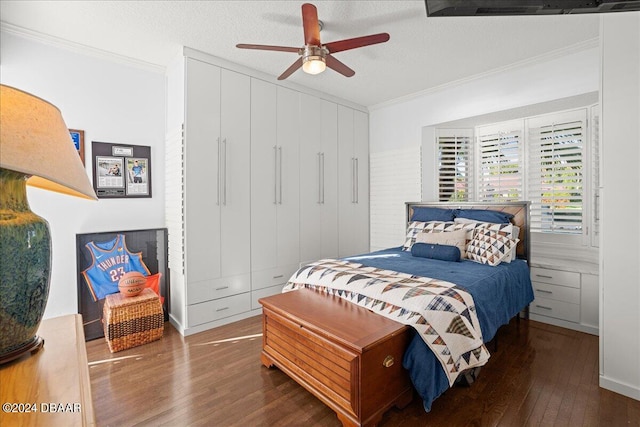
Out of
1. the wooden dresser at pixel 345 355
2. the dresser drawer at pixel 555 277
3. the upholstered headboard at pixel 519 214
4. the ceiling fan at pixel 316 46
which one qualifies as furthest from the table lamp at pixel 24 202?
the dresser drawer at pixel 555 277

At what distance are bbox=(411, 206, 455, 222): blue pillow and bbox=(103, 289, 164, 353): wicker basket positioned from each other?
3.06 metres

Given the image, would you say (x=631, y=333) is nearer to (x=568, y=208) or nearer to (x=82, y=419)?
(x=568, y=208)

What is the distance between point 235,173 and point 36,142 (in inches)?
105

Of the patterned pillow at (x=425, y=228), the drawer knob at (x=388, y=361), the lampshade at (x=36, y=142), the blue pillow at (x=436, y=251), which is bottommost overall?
the drawer knob at (x=388, y=361)

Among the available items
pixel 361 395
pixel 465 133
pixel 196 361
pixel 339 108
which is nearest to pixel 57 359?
pixel 361 395

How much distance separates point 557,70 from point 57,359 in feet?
14.2

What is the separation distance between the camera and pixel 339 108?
4449 millimetres

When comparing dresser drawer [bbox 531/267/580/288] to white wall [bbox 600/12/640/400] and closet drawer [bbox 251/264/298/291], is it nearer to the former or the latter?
white wall [bbox 600/12/640/400]

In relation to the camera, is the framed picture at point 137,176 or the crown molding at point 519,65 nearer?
the crown molding at point 519,65

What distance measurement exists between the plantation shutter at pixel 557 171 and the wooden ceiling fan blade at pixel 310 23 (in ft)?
9.55

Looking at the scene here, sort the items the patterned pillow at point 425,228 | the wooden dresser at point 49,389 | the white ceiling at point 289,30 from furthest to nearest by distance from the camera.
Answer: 1. the patterned pillow at point 425,228
2. the white ceiling at point 289,30
3. the wooden dresser at point 49,389

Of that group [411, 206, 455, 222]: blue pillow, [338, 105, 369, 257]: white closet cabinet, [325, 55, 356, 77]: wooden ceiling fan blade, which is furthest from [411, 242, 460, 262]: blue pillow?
[325, 55, 356, 77]: wooden ceiling fan blade

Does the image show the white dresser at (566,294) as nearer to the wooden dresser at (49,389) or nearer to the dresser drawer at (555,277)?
the dresser drawer at (555,277)

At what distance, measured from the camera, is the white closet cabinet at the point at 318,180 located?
13.1 feet
